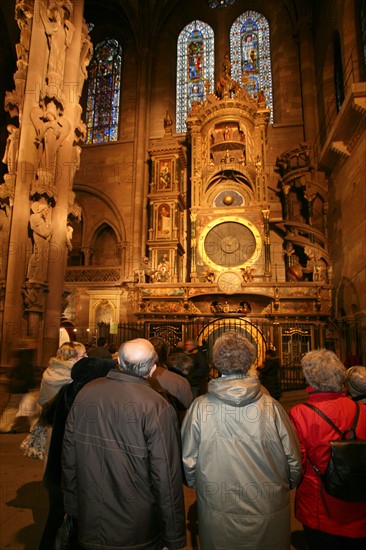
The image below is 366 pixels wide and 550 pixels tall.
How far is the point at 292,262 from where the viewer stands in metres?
13.5

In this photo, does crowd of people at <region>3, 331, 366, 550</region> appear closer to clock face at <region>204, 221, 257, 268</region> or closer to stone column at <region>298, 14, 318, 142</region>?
clock face at <region>204, 221, 257, 268</region>

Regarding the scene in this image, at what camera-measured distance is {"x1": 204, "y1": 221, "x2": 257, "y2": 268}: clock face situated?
1334 cm

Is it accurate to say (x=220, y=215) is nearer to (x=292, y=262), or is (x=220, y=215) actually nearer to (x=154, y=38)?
(x=292, y=262)

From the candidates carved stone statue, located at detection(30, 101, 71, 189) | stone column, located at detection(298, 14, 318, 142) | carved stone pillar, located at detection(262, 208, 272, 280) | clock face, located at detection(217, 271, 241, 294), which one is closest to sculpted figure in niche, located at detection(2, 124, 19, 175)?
carved stone statue, located at detection(30, 101, 71, 189)

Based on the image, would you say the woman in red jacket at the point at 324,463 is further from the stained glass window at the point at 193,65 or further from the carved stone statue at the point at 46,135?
the stained glass window at the point at 193,65

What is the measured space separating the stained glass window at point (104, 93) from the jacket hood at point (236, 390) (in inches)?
681

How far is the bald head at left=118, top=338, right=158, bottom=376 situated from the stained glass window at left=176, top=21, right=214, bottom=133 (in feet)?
55.0

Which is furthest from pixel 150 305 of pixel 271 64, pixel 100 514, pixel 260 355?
pixel 271 64

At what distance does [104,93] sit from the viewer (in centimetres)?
1802

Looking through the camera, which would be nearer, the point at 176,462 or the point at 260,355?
the point at 176,462

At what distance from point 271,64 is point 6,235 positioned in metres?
15.7

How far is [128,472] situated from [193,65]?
1956 centimetres

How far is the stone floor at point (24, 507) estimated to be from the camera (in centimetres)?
255

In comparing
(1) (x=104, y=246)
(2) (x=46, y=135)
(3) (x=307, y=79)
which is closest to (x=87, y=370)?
(2) (x=46, y=135)
